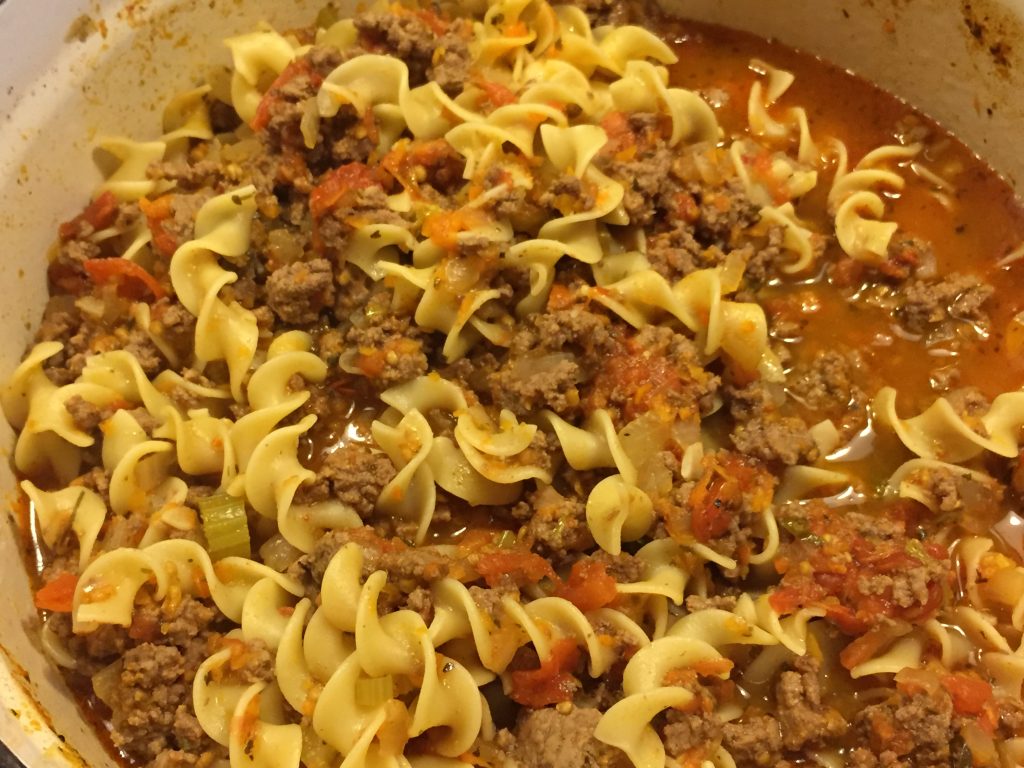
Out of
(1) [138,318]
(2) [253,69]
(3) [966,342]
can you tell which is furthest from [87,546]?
(3) [966,342]

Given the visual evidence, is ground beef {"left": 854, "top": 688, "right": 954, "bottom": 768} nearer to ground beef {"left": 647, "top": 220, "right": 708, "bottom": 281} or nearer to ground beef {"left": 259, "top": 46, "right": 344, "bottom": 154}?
ground beef {"left": 647, "top": 220, "right": 708, "bottom": 281}

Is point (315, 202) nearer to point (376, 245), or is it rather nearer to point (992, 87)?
point (376, 245)

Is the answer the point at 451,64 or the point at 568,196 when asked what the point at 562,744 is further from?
the point at 451,64

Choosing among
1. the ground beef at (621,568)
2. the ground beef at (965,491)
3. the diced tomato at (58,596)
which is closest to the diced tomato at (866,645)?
the ground beef at (965,491)

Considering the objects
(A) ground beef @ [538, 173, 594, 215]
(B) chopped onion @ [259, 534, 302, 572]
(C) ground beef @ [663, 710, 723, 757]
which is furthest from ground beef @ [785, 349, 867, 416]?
(B) chopped onion @ [259, 534, 302, 572]

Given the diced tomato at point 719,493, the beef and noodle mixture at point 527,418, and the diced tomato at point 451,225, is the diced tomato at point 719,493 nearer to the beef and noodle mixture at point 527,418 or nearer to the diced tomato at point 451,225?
the beef and noodle mixture at point 527,418

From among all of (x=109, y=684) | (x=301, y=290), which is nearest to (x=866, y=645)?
(x=301, y=290)
